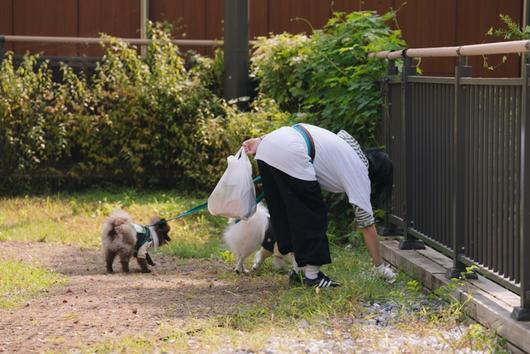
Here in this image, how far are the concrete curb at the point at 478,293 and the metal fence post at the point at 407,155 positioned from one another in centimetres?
11

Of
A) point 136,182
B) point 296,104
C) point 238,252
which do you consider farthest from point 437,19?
point 238,252

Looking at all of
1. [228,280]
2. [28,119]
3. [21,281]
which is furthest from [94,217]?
[228,280]

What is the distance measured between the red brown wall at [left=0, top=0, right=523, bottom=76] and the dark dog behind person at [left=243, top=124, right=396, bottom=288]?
8.17m

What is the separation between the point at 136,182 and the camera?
1368 centimetres

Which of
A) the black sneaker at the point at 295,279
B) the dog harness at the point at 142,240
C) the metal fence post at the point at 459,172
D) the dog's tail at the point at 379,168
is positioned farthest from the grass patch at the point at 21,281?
the metal fence post at the point at 459,172

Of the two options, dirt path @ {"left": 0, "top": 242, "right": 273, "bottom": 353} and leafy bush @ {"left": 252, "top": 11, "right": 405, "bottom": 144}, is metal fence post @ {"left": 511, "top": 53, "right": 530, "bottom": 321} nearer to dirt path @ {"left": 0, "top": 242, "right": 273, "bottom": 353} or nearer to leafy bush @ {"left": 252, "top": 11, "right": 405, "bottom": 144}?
dirt path @ {"left": 0, "top": 242, "right": 273, "bottom": 353}

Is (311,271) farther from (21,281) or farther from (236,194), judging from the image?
(21,281)

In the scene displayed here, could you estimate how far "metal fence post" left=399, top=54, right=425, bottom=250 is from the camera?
28.2 feet

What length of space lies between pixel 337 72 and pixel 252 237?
2.84m

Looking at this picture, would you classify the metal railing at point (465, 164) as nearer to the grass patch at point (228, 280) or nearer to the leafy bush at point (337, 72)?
the grass patch at point (228, 280)

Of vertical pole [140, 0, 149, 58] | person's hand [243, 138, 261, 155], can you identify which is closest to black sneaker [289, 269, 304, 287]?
person's hand [243, 138, 261, 155]

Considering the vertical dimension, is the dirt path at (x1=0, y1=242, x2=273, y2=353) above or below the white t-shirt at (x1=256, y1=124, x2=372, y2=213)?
below

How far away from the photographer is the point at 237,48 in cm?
1353

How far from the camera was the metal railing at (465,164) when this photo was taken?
6.06m
